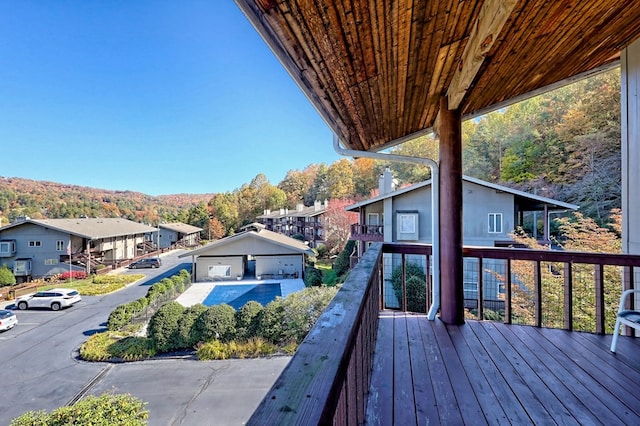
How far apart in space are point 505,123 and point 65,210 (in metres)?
50.5

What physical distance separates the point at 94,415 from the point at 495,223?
38.4ft

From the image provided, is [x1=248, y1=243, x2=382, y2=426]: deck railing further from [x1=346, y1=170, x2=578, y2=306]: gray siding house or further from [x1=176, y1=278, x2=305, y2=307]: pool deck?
[x1=176, y1=278, x2=305, y2=307]: pool deck

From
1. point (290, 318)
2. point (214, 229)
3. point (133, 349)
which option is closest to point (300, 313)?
point (290, 318)

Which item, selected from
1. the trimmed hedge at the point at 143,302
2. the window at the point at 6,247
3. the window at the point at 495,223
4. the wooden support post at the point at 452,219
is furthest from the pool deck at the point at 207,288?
the window at the point at 6,247

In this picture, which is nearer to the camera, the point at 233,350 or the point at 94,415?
the point at 94,415

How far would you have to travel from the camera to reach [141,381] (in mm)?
6129

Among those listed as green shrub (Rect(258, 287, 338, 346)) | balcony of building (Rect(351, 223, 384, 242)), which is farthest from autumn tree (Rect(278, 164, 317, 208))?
green shrub (Rect(258, 287, 338, 346))

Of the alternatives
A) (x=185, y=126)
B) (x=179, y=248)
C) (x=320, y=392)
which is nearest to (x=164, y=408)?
(x=320, y=392)

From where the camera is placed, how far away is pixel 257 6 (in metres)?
1.25

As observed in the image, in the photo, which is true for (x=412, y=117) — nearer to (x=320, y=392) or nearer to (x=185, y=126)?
(x=320, y=392)

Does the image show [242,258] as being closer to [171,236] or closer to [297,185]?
[171,236]

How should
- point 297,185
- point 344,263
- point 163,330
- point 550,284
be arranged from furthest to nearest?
point 297,185
point 344,263
point 163,330
point 550,284

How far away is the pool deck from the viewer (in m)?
11.9

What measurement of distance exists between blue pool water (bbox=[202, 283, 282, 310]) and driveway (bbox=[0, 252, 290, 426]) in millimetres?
4177
